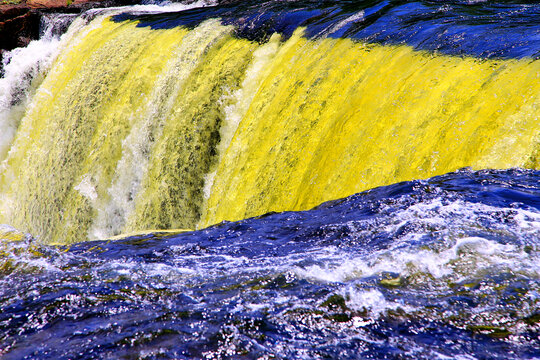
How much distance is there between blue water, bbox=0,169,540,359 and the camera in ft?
8.22

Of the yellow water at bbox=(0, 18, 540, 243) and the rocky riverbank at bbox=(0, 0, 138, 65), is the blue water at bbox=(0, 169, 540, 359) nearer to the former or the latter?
the yellow water at bbox=(0, 18, 540, 243)

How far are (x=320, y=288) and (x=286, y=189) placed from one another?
2871mm

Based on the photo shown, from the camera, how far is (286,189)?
5.79 m

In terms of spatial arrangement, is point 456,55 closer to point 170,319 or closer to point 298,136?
point 298,136

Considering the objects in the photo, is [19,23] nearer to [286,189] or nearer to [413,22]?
[413,22]

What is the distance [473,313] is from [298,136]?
3752mm

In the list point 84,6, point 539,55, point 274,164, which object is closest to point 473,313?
point 539,55

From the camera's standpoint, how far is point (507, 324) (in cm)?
248

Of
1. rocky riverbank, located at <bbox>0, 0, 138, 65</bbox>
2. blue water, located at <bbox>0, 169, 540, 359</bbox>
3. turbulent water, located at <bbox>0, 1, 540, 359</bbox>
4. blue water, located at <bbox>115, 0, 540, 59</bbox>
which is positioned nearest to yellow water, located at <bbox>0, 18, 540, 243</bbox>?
turbulent water, located at <bbox>0, 1, 540, 359</bbox>

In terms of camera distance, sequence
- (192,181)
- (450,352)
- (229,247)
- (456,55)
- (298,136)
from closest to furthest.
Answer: (450,352)
(229,247)
(456,55)
(298,136)
(192,181)

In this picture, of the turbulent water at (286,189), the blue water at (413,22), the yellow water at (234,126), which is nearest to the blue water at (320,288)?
the turbulent water at (286,189)

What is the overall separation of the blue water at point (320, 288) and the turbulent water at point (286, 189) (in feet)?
0.05

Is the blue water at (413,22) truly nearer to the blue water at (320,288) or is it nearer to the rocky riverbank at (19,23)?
the blue water at (320,288)

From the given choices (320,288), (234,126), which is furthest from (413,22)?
(320,288)
